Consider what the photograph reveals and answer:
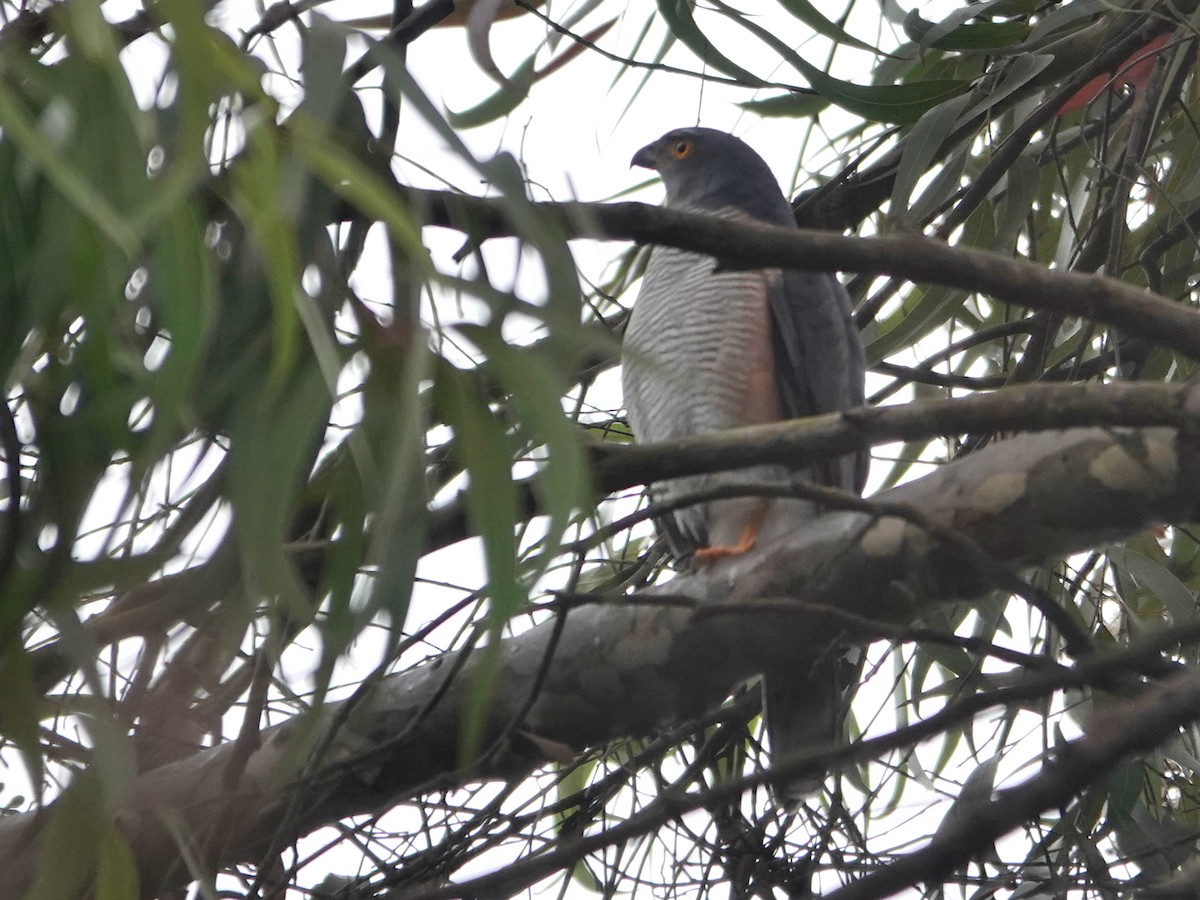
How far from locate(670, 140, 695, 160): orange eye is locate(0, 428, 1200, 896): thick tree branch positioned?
1.83m

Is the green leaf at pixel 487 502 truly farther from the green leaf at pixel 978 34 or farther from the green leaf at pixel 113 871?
the green leaf at pixel 978 34

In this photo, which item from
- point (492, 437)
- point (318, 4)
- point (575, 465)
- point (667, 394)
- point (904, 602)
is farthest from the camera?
point (667, 394)

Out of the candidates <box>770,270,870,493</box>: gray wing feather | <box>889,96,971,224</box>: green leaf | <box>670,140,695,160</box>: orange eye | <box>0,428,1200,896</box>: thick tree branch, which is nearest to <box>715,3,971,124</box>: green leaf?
<box>889,96,971,224</box>: green leaf

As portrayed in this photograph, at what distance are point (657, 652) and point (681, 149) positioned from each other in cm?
203

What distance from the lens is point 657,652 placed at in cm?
149

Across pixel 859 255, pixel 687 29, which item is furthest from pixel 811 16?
pixel 859 255

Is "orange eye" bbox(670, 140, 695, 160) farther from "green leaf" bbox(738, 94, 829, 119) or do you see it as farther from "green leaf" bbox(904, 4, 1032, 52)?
"green leaf" bbox(904, 4, 1032, 52)

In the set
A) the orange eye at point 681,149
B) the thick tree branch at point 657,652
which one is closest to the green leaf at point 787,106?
the orange eye at point 681,149

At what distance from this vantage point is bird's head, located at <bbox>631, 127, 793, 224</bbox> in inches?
121

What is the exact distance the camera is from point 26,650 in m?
1.21

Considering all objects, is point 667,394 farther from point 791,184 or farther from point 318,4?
point 318,4

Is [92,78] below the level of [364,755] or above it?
above

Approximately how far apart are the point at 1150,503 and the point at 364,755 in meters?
0.89

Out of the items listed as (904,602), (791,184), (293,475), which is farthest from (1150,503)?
(791,184)
